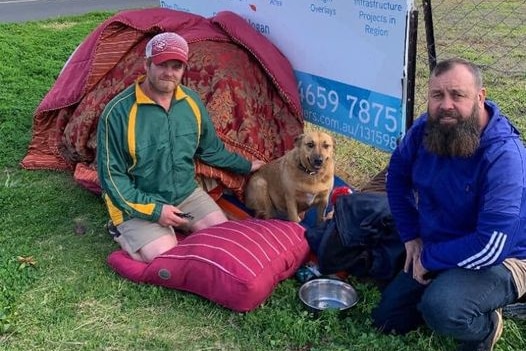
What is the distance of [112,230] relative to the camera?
4.84 m

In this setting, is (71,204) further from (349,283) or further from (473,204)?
(473,204)

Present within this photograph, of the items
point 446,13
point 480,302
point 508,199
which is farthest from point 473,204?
point 446,13

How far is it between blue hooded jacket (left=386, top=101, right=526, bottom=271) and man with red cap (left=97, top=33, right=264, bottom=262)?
1.55m

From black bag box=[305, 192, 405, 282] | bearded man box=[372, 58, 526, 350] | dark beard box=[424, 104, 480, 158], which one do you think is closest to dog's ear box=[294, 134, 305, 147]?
black bag box=[305, 192, 405, 282]

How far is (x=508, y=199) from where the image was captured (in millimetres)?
3033

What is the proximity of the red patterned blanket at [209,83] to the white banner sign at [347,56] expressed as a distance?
5.7 inches

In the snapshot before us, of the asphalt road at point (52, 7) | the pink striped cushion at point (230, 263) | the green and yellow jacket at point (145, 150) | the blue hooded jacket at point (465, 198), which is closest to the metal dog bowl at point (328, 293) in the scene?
the pink striped cushion at point (230, 263)

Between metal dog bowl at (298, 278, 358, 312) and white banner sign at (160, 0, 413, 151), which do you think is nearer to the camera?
metal dog bowl at (298, 278, 358, 312)

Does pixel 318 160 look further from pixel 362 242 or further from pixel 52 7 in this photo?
pixel 52 7

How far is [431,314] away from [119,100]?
95.2 inches

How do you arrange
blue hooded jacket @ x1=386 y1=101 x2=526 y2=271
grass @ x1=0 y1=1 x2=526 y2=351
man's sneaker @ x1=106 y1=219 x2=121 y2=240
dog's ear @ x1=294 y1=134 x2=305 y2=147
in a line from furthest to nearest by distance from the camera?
dog's ear @ x1=294 y1=134 x2=305 y2=147
man's sneaker @ x1=106 y1=219 x2=121 y2=240
grass @ x1=0 y1=1 x2=526 y2=351
blue hooded jacket @ x1=386 y1=101 x2=526 y2=271

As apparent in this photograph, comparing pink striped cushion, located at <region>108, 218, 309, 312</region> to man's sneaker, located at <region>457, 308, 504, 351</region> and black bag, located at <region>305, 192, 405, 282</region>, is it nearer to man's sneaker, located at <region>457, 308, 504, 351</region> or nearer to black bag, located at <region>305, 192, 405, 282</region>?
black bag, located at <region>305, 192, 405, 282</region>

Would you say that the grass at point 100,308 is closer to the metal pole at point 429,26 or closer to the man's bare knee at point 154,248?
the man's bare knee at point 154,248

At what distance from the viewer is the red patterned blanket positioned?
5.34 m
